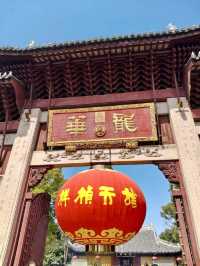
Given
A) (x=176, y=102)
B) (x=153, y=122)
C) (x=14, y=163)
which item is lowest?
(x=14, y=163)

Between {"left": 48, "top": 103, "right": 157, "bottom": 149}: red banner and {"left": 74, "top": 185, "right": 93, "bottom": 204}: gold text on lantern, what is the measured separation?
2.25 metres

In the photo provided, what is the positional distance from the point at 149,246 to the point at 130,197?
23.1 meters

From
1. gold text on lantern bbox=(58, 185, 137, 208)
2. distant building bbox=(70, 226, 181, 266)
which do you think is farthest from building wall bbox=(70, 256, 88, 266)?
gold text on lantern bbox=(58, 185, 137, 208)

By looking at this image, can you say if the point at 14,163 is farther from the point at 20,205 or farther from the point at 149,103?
the point at 149,103

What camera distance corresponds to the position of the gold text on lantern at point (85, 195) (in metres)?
3.38

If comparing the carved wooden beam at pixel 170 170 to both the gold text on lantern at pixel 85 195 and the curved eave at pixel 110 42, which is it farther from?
the curved eave at pixel 110 42

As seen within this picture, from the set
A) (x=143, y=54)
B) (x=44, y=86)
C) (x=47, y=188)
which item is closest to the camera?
(x=143, y=54)

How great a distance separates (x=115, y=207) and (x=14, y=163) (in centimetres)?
310

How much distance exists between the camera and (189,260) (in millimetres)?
4270

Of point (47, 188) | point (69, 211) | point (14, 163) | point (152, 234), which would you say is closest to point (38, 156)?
point (14, 163)

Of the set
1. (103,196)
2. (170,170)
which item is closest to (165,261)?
(170,170)

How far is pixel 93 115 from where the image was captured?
6246mm

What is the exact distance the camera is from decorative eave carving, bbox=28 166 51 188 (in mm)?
5523

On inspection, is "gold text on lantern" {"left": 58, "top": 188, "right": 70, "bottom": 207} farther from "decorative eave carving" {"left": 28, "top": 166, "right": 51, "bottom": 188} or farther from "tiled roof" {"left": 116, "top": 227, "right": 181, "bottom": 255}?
"tiled roof" {"left": 116, "top": 227, "right": 181, "bottom": 255}
